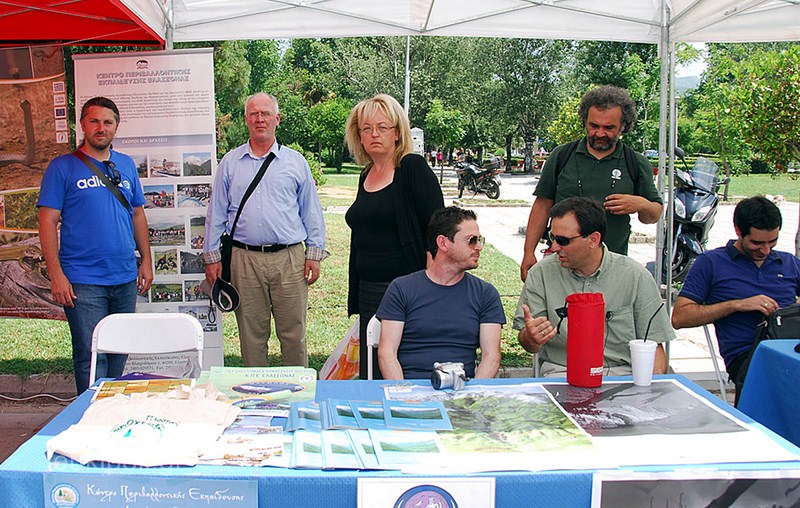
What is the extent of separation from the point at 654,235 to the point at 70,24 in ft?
30.7

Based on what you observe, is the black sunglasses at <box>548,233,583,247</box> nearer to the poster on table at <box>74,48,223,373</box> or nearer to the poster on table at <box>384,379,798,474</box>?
the poster on table at <box>384,379,798,474</box>

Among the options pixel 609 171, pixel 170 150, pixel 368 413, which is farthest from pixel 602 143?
pixel 170 150

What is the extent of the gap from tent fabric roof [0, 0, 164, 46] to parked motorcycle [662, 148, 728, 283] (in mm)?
4665

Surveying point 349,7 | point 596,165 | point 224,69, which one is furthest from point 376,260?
point 224,69

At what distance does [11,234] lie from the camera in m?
4.28

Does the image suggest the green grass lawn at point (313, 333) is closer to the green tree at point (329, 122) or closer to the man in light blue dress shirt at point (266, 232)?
the man in light blue dress shirt at point (266, 232)

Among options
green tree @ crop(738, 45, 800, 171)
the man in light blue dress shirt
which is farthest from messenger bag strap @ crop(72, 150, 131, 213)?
green tree @ crop(738, 45, 800, 171)

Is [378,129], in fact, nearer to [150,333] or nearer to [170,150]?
[150,333]

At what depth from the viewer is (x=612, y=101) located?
3227 mm

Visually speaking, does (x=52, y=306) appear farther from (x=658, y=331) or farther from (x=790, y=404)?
(x=790, y=404)

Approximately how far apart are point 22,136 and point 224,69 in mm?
8766

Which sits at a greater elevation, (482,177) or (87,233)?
(482,177)

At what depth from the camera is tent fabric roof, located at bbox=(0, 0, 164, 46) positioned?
3549 mm

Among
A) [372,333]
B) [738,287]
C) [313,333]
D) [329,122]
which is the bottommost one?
[313,333]
